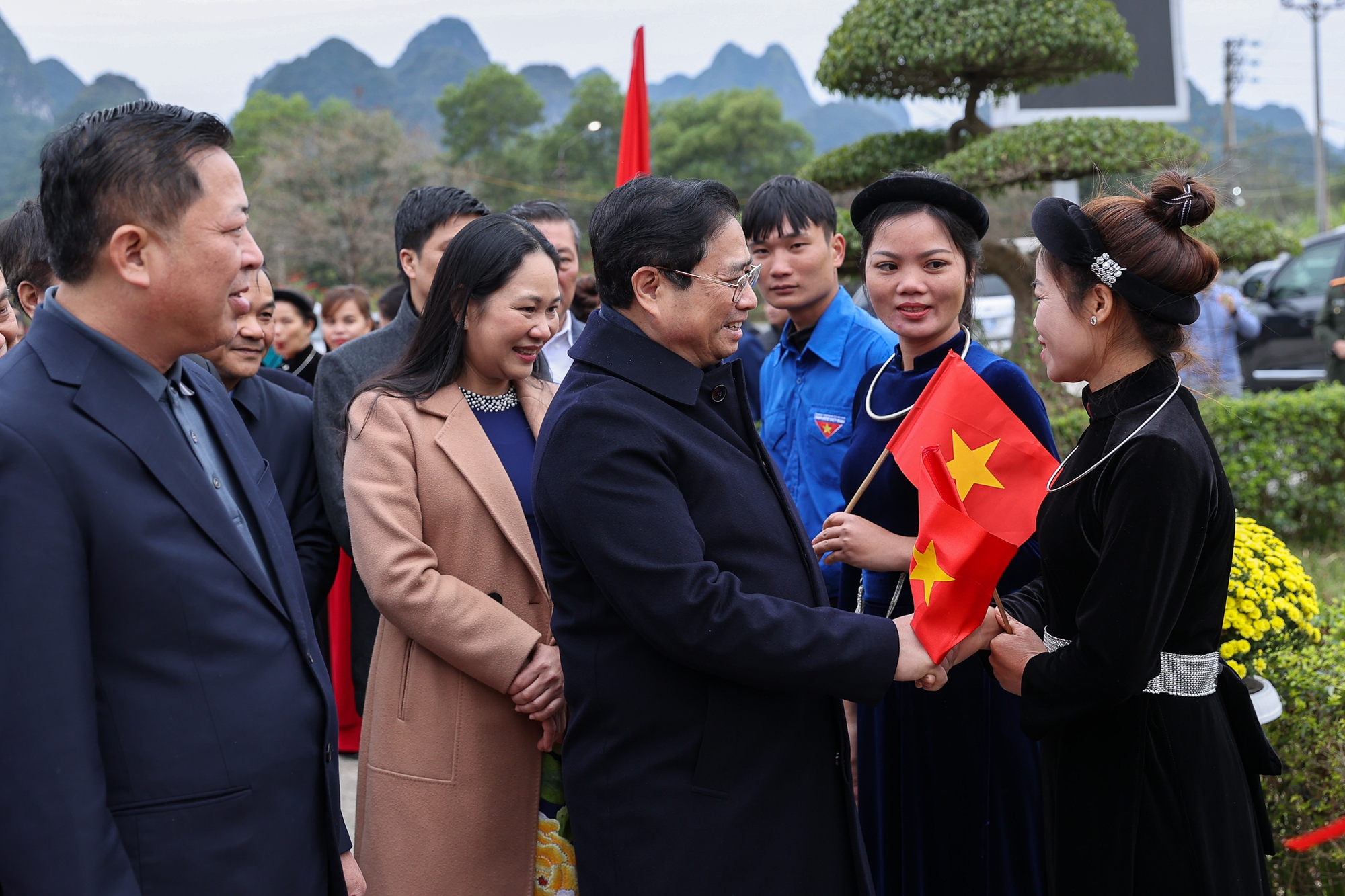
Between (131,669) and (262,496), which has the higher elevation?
(262,496)

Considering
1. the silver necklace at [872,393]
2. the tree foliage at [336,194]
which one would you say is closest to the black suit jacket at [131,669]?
the silver necklace at [872,393]

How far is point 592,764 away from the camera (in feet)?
5.92

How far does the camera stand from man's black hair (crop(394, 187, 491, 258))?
345 centimetres

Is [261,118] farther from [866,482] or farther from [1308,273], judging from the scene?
[866,482]

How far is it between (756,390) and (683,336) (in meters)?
3.14

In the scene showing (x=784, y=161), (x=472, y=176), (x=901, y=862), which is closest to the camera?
(x=901, y=862)

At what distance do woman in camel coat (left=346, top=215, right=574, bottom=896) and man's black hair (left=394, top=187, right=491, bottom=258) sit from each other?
3.66ft

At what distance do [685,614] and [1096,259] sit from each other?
1.00 m

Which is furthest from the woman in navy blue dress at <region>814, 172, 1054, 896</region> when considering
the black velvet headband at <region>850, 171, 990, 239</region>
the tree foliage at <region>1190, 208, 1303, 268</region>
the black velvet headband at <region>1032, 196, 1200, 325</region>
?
the tree foliage at <region>1190, 208, 1303, 268</region>

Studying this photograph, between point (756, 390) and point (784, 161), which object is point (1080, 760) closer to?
point (756, 390)

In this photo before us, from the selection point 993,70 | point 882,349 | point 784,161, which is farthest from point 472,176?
point 882,349

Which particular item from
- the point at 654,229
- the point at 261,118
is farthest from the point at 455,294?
the point at 261,118

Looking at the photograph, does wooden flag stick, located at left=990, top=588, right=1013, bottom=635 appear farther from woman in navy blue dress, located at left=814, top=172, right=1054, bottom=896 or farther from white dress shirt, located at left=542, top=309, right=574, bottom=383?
white dress shirt, located at left=542, top=309, right=574, bottom=383

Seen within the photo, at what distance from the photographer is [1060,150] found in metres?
6.57
